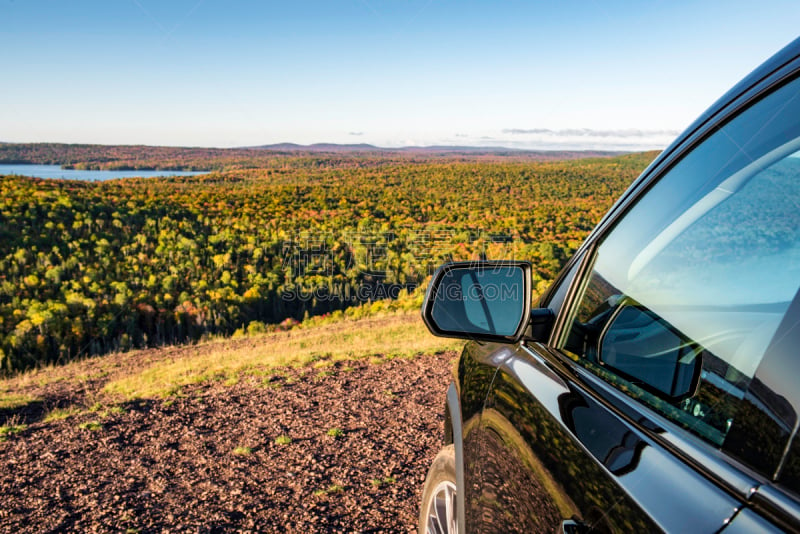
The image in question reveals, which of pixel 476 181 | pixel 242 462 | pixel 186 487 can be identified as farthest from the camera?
pixel 476 181

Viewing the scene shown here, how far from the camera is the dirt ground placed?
364 cm

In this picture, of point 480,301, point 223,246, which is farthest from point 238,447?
point 223,246

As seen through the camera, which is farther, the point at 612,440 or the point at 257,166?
the point at 257,166

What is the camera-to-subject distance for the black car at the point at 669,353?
73 centimetres

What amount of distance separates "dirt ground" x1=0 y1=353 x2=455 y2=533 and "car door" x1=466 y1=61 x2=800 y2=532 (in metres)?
2.59

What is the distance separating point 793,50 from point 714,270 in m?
0.39

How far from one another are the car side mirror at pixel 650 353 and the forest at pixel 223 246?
15.7 meters

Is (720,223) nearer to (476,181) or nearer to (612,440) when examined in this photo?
(612,440)

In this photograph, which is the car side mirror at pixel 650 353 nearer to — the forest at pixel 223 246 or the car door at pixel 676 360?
the car door at pixel 676 360

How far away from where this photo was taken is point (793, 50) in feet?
2.91

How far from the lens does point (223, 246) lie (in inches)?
1464

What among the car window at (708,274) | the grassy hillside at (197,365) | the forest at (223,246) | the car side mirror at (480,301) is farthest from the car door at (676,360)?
the forest at (223,246)

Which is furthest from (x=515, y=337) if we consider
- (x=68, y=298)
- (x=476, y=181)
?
(x=476, y=181)

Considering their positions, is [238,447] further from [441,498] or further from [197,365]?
[197,365]
